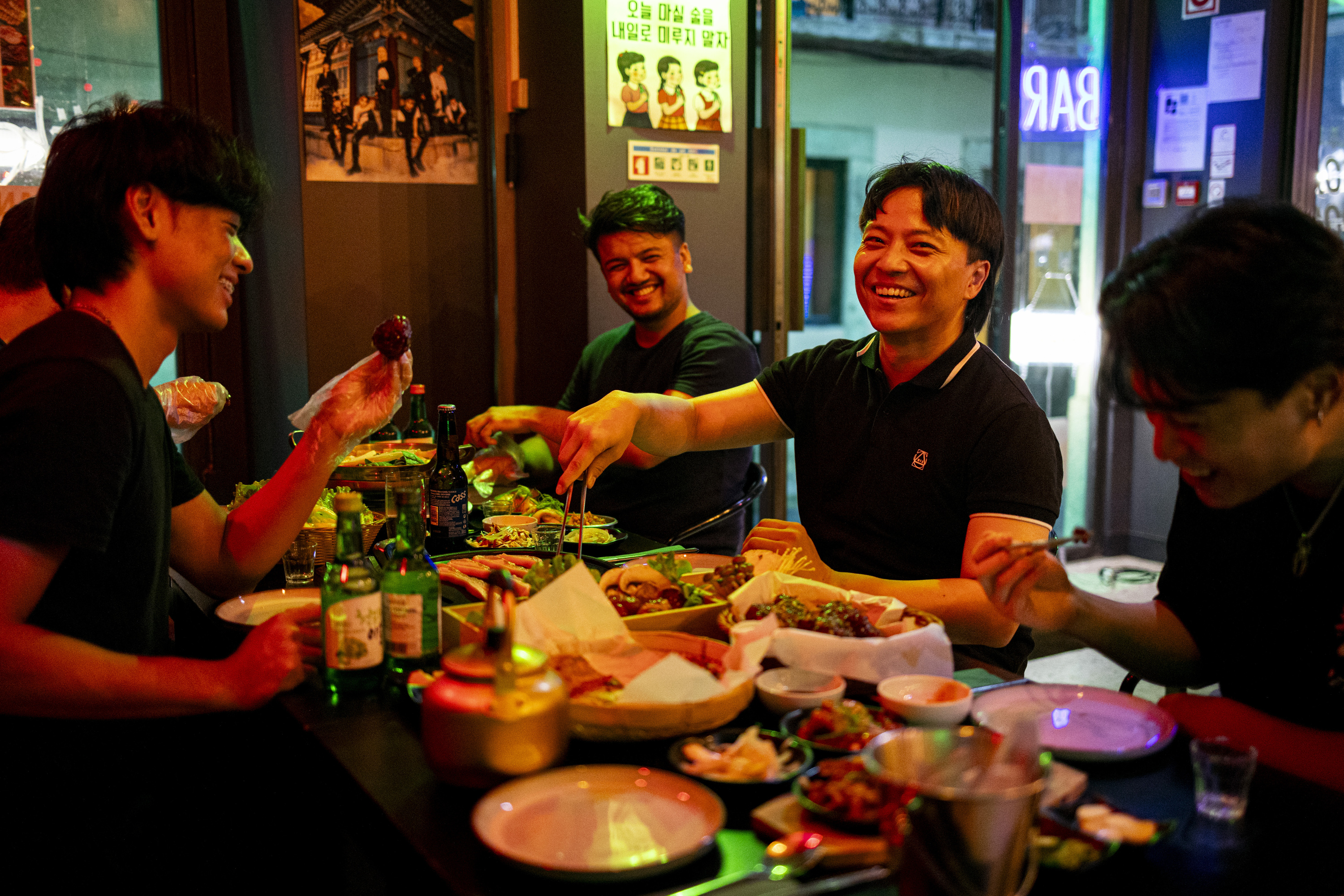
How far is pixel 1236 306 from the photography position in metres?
1.15

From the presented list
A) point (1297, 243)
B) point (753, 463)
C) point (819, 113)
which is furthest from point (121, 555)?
point (819, 113)

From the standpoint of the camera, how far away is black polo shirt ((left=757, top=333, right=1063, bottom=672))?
193cm

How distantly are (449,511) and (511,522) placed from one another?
16 cm

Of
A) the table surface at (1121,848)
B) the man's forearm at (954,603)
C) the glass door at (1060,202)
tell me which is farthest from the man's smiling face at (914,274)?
the glass door at (1060,202)

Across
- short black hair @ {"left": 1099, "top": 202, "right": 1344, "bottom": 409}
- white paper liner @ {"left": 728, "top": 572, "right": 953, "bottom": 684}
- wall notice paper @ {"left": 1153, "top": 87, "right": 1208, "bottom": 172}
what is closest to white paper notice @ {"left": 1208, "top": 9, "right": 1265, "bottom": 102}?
wall notice paper @ {"left": 1153, "top": 87, "right": 1208, "bottom": 172}

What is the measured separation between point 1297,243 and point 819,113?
8169 millimetres

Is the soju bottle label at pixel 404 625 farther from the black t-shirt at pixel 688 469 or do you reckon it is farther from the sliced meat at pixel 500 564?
the black t-shirt at pixel 688 469

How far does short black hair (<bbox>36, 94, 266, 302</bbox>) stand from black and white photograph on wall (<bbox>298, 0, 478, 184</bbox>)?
2.34m

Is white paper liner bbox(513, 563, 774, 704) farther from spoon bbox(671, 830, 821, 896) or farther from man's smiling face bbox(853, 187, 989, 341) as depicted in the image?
man's smiling face bbox(853, 187, 989, 341)

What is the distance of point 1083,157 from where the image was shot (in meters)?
5.16

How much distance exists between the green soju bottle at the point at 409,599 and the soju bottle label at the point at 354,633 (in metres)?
0.03

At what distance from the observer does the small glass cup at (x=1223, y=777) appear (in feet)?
3.38

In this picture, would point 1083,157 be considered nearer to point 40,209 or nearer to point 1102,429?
point 1102,429

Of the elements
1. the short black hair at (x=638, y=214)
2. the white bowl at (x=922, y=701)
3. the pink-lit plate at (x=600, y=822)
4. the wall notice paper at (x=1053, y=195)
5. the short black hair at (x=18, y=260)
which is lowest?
the pink-lit plate at (x=600, y=822)
